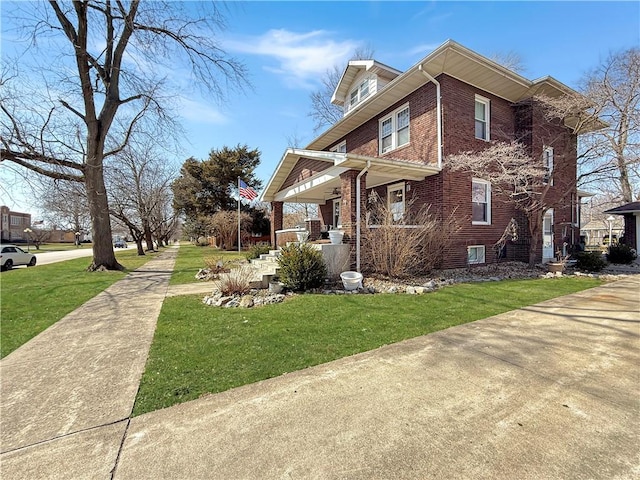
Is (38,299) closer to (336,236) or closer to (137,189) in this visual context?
(336,236)

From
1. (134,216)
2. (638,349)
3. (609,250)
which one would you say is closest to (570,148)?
(609,250)

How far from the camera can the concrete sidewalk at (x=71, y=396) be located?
210cm

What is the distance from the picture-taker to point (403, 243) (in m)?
8.55

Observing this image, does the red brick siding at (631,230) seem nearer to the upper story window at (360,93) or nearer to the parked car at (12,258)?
the upper story window at (360,93)

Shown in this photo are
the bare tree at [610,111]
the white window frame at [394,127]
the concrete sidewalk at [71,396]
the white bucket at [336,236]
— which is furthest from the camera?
the white window frame at [394,127]

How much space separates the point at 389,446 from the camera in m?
2.14

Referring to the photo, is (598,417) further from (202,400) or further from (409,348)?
(202,400)

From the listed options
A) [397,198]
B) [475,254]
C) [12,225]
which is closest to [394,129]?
[397,198]

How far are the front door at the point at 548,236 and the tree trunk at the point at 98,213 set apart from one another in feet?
63.8

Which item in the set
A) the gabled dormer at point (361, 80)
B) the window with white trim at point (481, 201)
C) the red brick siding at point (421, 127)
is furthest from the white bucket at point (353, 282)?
the gabled dormer at point (361, 80)

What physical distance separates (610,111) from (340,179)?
9608 mm

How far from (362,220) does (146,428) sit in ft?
25.1

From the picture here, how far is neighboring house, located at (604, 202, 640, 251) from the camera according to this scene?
50.2ft

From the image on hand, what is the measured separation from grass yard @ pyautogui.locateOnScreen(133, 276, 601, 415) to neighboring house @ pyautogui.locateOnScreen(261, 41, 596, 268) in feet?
9.53
